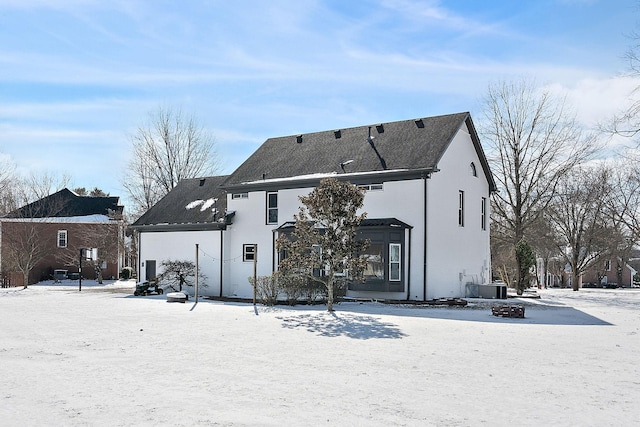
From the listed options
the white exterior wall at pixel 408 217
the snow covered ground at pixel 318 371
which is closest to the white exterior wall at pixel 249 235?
the white exterior wall at pixel 408 217

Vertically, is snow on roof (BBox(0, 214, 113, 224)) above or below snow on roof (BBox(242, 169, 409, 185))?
below

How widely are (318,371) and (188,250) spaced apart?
21873 millimetres

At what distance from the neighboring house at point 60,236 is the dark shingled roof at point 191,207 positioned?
464 inches

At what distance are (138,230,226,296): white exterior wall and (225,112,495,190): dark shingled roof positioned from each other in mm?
3229

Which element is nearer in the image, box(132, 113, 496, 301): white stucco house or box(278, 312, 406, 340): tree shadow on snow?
box(278, 312, 406, 340): tree shadow on snow

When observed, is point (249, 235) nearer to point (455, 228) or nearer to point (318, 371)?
point (455, 228)

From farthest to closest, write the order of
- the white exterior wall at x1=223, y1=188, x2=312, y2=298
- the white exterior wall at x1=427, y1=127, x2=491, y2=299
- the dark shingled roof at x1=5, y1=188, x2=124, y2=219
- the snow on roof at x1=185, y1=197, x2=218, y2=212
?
the dark shingled roof at x1=5, y1=188, x2=124, y2=219 < the snow on roof at x1=185, y1=197, x2=218, y2=212 < the white exterior wall at x1=223, y1=188, x2=312, y2=298 < the white exterior wall at x1=427, y1=127, x2=491, y2=299

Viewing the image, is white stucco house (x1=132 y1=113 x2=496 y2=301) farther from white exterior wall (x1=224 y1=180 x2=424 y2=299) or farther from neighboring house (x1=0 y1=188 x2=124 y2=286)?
neighboring house (x1=0 y1=188 x2=124 y2=286)

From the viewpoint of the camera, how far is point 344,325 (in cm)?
1590

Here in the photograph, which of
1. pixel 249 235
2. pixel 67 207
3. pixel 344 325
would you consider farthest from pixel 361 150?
pixel 67 207

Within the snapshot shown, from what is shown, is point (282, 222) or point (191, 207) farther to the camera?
point (191, 207)

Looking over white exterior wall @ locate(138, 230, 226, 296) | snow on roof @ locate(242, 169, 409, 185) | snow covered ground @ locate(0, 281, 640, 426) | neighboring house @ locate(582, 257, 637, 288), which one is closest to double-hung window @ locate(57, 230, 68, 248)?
white exterior wall @ locate(138, 230, 226, 296)

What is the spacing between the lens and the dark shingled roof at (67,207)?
44.0m

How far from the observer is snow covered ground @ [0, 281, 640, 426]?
A: 6930mm
